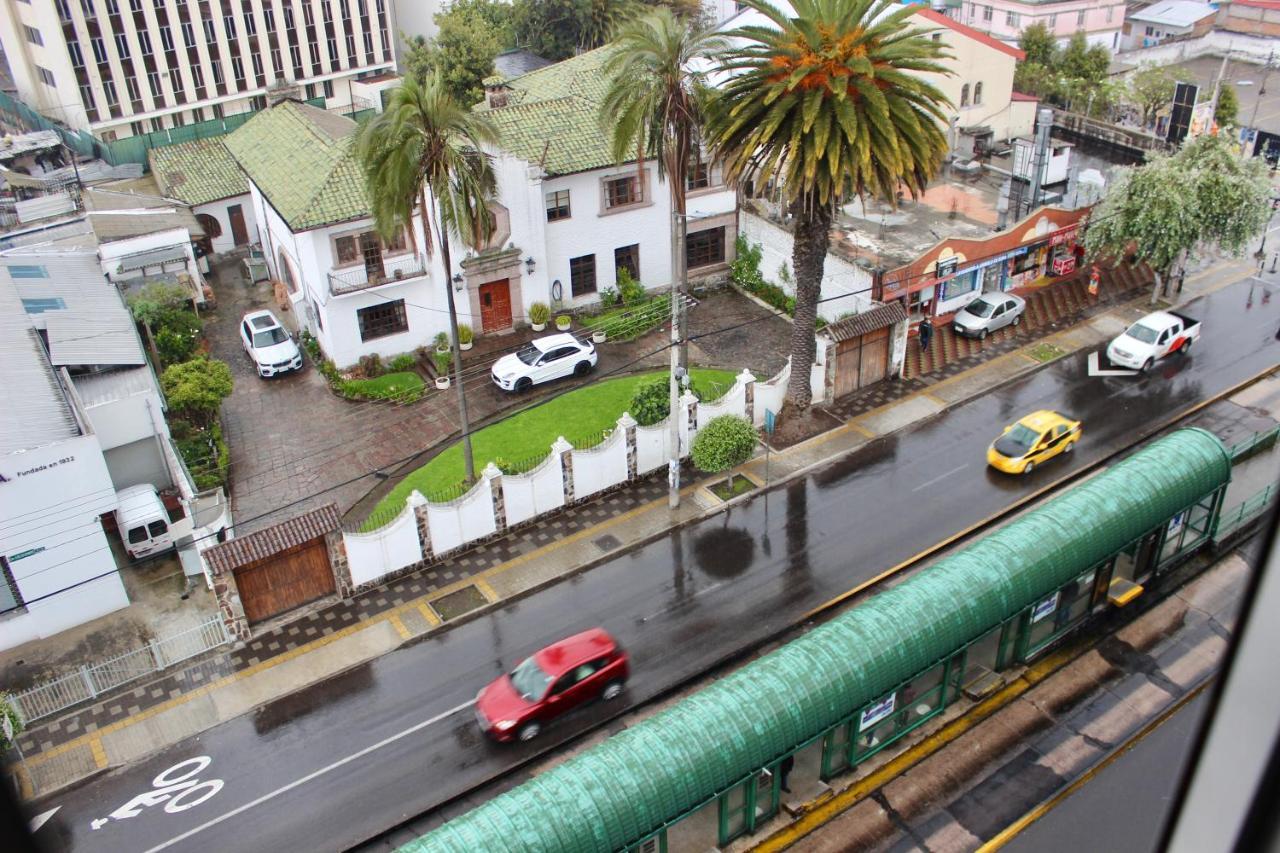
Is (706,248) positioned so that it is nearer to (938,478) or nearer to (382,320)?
(382,320)

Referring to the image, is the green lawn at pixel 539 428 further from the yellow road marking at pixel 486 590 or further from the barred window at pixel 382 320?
the barred window at pixel 382 320

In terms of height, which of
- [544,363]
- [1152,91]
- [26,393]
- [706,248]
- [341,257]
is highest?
[1152,91]

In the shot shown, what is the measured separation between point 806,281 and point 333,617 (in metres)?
19.8

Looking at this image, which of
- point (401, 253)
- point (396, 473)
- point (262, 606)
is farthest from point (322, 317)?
point (262, 606)

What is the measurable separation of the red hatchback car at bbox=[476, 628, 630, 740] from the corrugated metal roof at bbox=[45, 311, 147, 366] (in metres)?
19.5

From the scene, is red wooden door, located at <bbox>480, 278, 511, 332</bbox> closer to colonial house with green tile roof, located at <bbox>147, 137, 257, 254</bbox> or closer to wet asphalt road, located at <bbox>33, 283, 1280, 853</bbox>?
wet asphalt road, located at <bbox>33, 283, 1280, 853</bbox>

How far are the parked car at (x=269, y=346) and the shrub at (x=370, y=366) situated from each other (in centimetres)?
317

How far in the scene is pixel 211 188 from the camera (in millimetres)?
55188

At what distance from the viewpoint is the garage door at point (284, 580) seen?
103 ft

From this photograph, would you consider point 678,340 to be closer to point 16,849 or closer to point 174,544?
point 174,544

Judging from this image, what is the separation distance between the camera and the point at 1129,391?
42500 mm

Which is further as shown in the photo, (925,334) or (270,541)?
(925,334)

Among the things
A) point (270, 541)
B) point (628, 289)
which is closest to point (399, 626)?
point (270, 541)

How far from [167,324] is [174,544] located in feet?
46.8
